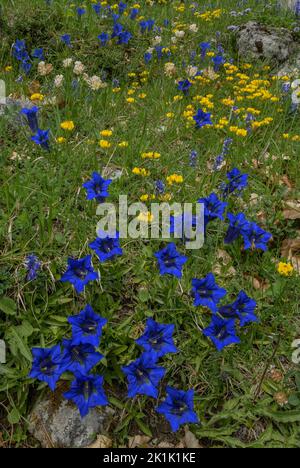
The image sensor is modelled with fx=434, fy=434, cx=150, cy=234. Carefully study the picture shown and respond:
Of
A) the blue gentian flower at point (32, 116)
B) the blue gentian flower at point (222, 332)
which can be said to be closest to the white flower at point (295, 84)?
the blue gentian flower at point (32, 116)

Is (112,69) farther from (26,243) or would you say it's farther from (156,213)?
(26,243)

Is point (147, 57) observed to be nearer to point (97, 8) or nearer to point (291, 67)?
point (97, 8)

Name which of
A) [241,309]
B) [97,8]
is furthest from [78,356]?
[97,8]

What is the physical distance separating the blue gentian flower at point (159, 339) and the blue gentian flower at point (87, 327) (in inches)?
8.3

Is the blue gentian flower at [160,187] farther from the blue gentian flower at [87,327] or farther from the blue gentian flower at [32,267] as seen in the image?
the blue gentian flower at [87,327]

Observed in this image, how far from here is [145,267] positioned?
2.70 metres

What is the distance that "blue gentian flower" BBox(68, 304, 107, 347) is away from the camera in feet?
6.78

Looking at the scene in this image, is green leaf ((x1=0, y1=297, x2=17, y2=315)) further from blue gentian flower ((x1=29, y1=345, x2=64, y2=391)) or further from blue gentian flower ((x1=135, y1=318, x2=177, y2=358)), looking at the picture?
blue gentian flower ((x1=135, y1=318, x2=177, y2=358))

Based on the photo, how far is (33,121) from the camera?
3.29 meters

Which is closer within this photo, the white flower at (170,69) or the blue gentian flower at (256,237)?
the blue gentian flower at (256,237)

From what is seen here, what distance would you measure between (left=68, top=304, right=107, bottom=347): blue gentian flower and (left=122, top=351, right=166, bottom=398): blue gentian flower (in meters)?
0.21

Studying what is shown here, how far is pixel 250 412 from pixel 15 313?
136cm

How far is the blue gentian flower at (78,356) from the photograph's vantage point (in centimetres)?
204

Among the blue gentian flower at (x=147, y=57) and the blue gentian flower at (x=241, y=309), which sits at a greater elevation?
the blue gentian flower at (x=147, y=57)
